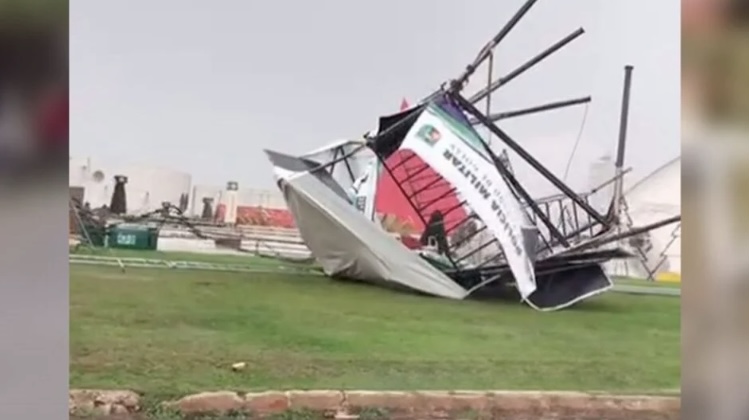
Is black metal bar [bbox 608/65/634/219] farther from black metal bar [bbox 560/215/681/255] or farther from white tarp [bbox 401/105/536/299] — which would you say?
white tarp [bbox 401/105/536/299]

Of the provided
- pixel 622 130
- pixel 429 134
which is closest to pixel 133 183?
pixel 429 134

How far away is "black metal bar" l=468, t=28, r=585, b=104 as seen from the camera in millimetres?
1740

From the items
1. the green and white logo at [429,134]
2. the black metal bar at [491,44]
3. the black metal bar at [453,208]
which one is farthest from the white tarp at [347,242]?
the black metal bar at [491,44]

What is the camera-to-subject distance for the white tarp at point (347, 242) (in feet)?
5.54

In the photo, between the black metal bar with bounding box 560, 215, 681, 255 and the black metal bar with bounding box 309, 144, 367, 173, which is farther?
the black metal bar with bounding box 560, 215, 681, 255

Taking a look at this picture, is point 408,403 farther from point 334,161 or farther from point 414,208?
point 334,161

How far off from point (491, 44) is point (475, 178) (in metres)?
0.29

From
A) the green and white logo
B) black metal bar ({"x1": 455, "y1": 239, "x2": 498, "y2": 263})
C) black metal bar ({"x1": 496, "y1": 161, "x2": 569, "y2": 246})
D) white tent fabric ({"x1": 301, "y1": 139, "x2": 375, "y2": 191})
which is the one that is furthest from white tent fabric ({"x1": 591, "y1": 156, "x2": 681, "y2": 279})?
white tent fabric ({"x1": 301, "y1": 139, "x2": 375, "y2": 191})

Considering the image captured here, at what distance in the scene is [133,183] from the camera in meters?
1.60

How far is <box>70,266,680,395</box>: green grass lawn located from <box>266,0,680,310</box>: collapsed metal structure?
53mm

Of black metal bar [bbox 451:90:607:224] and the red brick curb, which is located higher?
black metal bar [bbox 451:90:607:224]

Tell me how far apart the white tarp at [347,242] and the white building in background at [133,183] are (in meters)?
0.21

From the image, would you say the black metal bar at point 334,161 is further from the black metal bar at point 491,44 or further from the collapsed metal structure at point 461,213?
the black metal bar at point 491,44
